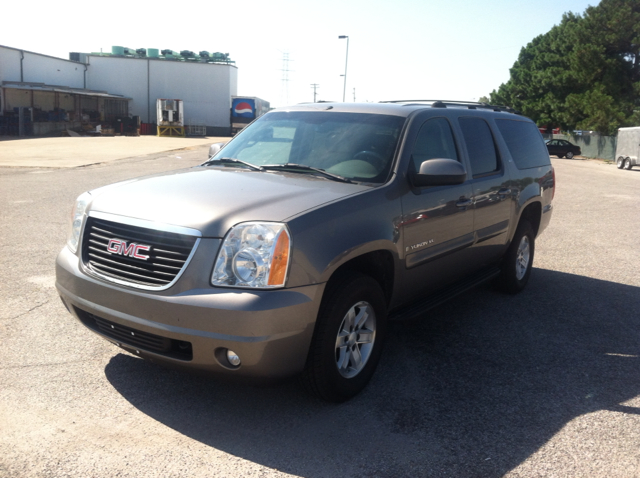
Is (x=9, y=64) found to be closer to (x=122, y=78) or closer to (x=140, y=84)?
(x=122, y=78)

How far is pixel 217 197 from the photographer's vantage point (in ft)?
12.2

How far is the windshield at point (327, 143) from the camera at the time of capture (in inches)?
174

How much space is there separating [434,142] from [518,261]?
85.8 inches

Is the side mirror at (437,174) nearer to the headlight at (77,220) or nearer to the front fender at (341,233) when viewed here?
the front fender at (341,233)

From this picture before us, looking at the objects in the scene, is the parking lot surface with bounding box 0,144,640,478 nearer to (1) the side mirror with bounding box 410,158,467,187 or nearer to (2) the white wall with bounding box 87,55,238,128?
(1) the side mirror with bounding box 410,158,467,187

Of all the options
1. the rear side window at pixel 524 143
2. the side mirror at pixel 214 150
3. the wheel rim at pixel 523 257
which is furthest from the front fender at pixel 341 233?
the wheel rim at pixel 523 257

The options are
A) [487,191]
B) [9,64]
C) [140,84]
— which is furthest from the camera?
[140,84]

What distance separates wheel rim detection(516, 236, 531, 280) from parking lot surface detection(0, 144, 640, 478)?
529 millimetres

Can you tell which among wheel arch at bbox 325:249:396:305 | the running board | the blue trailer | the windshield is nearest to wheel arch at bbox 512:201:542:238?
the running board

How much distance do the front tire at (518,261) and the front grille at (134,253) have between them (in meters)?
3.89

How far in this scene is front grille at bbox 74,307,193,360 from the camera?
338 cm

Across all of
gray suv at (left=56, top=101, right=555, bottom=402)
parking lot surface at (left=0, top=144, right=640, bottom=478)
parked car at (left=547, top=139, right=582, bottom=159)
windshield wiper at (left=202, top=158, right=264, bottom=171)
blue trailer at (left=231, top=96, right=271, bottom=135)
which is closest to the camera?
parking lot surface at (left=0, top=144, right=640, bottom=478)

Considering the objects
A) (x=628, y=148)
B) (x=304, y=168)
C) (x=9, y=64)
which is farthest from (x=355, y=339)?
(x=9, y=64)

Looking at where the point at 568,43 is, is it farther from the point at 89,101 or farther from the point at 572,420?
the point at 572,420
